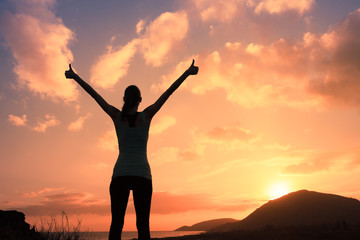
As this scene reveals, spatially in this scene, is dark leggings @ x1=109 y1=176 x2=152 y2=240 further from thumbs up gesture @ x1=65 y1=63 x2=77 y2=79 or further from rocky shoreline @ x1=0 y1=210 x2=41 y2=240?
rocky shoreline @ x1=0 y1=210 x2=41 y2=240

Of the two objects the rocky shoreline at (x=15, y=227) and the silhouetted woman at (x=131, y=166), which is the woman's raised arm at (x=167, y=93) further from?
the rocky shoreline at (x=15, y=227)

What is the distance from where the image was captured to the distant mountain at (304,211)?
87812 mm

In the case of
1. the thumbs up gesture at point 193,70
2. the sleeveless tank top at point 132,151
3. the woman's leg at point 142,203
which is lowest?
the woman's leg at point 142,203

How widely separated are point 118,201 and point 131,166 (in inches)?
14.1

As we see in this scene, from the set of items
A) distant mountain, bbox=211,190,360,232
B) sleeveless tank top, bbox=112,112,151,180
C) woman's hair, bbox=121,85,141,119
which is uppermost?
distant mountain, bbox=211,190,360,232

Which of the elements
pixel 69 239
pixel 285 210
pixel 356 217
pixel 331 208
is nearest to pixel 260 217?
pixel 285 210

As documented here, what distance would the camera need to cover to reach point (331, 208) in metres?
94.4

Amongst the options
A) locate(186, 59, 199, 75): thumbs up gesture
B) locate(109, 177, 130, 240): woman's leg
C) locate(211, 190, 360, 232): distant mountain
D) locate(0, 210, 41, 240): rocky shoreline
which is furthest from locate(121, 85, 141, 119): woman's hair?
locate(211, 190, 360, 232): distant mountain

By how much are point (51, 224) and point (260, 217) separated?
106413 millimetres

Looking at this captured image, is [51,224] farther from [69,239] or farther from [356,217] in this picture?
[356,217]

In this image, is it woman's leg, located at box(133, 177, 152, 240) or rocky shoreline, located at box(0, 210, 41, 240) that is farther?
rocky shoreline, located at box(0, 210, 41, 240)

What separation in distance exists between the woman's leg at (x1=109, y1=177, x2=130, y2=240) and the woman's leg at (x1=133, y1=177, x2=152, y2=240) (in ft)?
0.31

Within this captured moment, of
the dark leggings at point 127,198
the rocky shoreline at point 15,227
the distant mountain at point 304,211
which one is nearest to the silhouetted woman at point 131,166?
the dark leggings at point 127,198

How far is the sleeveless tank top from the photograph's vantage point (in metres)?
3.02
